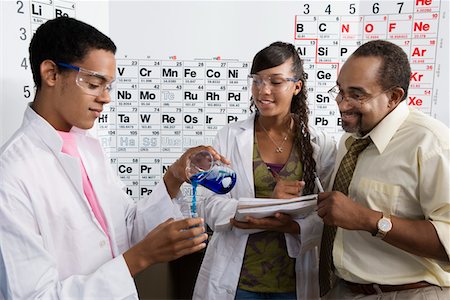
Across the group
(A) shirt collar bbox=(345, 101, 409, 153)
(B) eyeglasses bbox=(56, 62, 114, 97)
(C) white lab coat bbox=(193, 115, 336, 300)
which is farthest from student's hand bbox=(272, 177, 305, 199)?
(B) eyeglasses bbox=(56, 62, 114, 97)

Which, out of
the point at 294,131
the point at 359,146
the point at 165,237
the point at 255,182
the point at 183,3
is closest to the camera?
the point at 165,237

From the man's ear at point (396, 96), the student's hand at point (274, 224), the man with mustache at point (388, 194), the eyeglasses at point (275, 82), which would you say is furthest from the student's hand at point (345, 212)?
the eyeglasses at point (275, 82)

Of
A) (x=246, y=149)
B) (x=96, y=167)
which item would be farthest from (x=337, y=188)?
(x=96, y=167)

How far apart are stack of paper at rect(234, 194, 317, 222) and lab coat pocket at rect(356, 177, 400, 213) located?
16 cm

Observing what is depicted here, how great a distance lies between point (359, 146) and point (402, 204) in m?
0.24

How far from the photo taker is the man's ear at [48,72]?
3.12 feet

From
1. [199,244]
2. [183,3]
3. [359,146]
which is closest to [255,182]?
[359,146]

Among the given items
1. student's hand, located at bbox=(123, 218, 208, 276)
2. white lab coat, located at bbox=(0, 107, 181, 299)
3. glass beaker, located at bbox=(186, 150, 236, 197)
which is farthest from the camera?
glass beaker, located at bbox=(186, 150, 236, 197)

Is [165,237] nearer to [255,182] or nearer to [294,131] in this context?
[255,182]

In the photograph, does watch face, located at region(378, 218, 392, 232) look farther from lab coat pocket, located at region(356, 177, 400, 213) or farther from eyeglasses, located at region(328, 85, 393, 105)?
eyeglasses, located at region(328, 85, 393, 105)

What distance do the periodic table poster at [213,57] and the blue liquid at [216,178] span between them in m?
0.83

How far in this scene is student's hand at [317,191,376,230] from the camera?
1021 mm

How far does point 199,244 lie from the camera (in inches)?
37.4

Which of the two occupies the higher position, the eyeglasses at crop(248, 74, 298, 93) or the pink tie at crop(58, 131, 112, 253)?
the eyeglasses at crop(248, 74, 298, 93)
